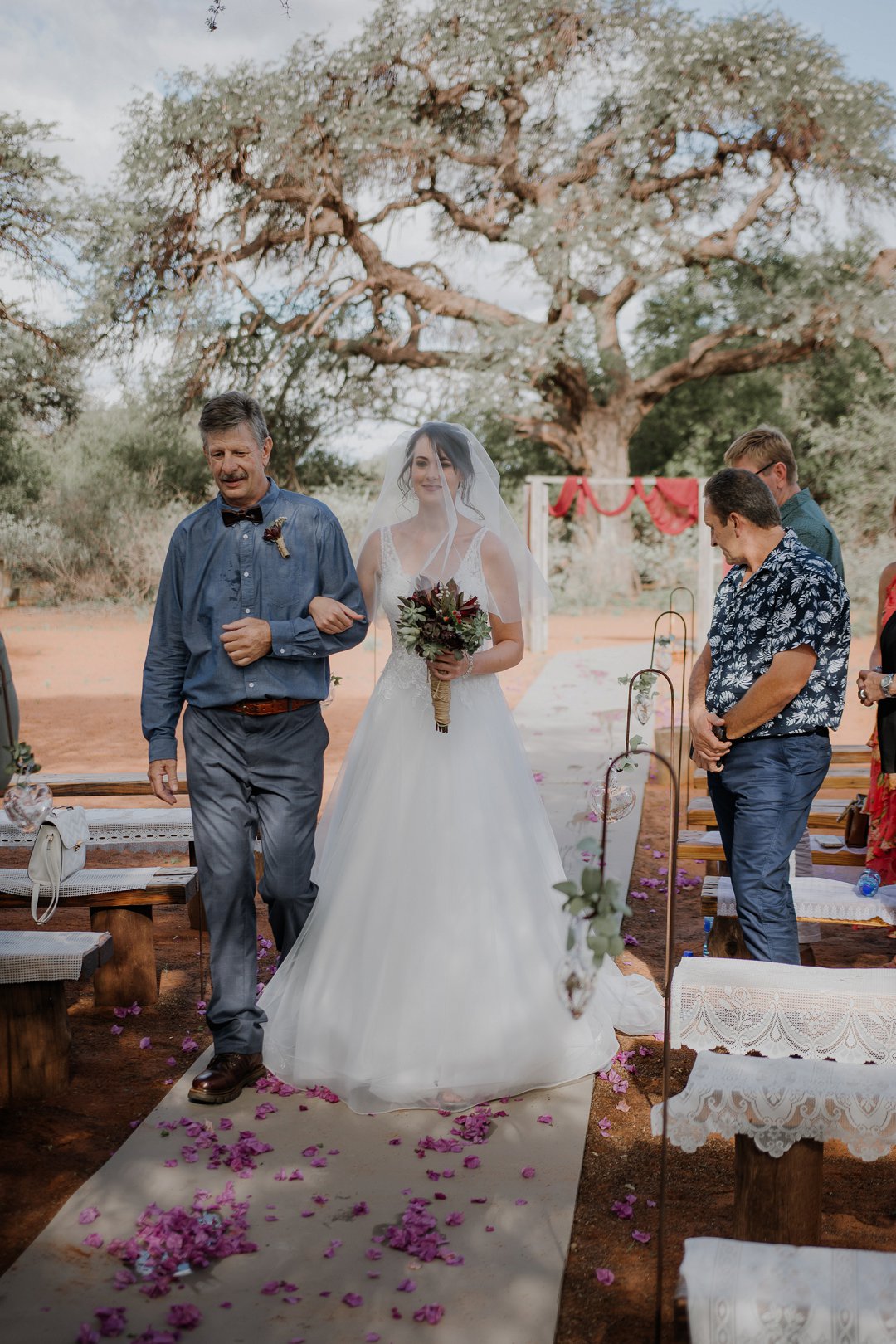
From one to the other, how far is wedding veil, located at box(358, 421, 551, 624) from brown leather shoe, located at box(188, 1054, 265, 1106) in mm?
1567

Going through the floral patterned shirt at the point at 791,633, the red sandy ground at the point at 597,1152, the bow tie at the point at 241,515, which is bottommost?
the red sandy ground at the point at 597,1152

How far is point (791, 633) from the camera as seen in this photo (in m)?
3.59

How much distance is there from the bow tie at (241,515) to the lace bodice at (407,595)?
1.70ft

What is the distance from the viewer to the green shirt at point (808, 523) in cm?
494

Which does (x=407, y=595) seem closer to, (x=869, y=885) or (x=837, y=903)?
(x=837, y=903)

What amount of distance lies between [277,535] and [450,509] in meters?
0.65

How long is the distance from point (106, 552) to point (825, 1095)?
2550cm

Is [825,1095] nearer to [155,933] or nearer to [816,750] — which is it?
[816,750]

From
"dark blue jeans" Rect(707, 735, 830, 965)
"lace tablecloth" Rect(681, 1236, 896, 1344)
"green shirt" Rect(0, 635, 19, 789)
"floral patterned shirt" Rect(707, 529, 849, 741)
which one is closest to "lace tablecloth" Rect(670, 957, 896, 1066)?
"dark blue jeans" Rect(707, 735, 830, 965)

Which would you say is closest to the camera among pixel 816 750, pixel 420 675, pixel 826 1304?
pixel 826 1304

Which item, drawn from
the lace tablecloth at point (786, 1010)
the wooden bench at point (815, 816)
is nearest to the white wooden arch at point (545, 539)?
the wooden bench at point (815, 816)

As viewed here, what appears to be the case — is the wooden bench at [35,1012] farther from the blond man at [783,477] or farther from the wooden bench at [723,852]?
the blond man at [783,477]

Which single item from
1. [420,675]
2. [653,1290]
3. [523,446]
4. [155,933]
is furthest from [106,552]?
[653,1290]

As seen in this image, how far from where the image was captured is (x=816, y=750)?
3.65 metres
